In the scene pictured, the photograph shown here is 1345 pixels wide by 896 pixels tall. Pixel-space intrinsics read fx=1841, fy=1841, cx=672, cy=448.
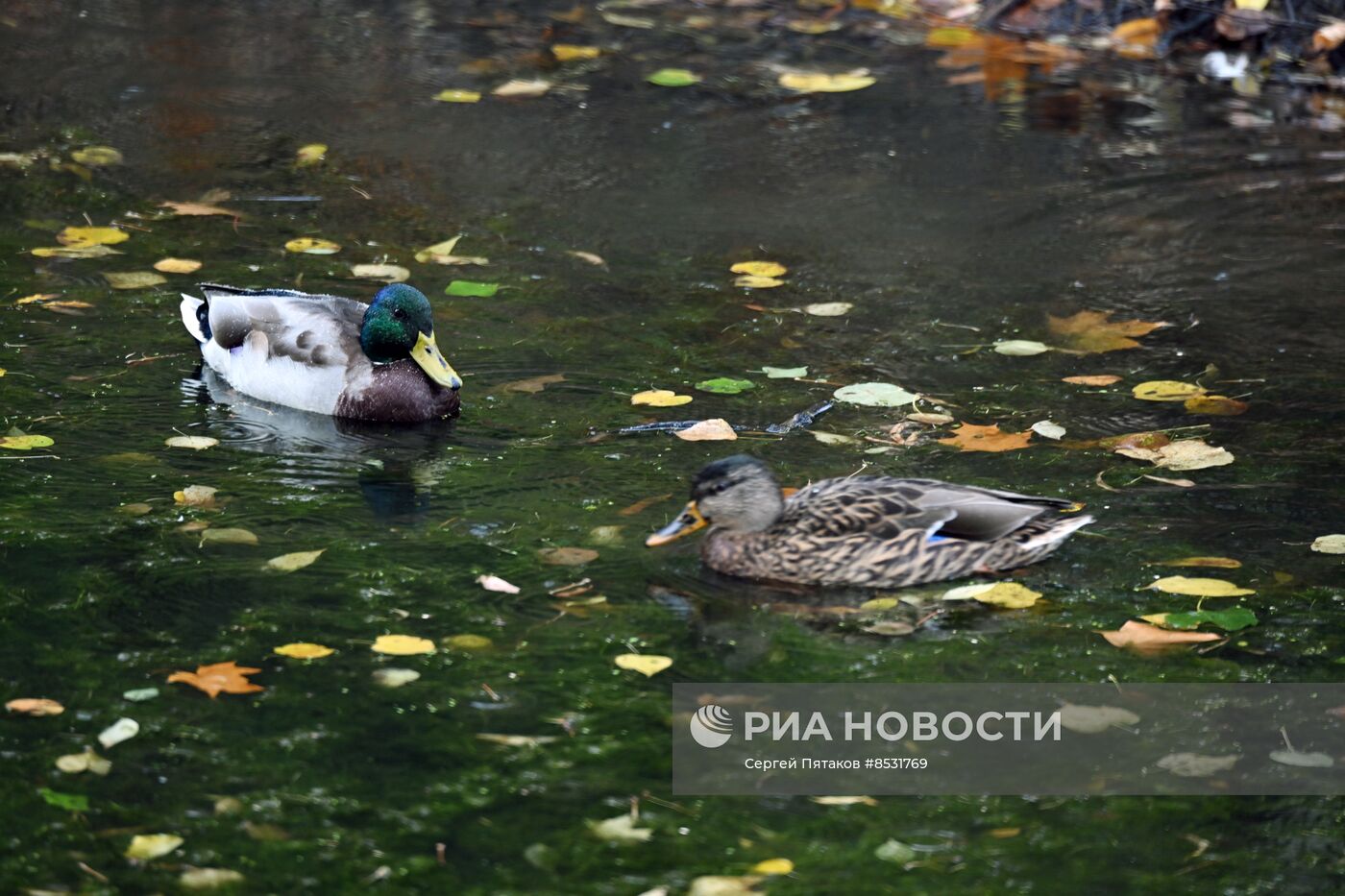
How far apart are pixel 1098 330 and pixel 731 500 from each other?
2.73m

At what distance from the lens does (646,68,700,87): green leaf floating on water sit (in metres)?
11.3

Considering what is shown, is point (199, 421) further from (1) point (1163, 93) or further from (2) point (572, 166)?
(1) point (1163, 93)

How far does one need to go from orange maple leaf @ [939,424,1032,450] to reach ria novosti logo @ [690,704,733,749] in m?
2.02

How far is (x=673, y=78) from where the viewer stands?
1136 centimetres

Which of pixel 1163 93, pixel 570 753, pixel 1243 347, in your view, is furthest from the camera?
pixel 1163 93

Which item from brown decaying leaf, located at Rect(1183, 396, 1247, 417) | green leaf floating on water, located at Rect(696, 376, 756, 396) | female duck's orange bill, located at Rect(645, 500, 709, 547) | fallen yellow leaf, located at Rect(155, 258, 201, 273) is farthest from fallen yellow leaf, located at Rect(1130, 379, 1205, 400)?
fallen yellow leaf, located at Rect(155, 258, 201, 273)

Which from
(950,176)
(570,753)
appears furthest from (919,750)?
(950,176)

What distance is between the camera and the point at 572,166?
9781 millimetres

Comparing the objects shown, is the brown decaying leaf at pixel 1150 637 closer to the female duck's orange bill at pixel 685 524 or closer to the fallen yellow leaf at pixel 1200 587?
the fallen yellow leaf at pixel 1200 587

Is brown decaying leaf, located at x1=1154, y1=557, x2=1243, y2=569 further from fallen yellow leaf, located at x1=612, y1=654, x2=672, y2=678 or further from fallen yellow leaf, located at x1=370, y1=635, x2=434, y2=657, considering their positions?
fallen yellow leaf, located at x1=370, y1=635, x2=434, y2=657

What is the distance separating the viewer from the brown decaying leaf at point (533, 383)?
715 cm

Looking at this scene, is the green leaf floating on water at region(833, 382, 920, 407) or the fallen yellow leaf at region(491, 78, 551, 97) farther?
the fallen yellow leaf at region(491, 78, 551, 97)

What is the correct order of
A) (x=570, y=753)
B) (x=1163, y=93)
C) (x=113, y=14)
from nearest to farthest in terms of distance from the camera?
(x=570, y=753) → (x=1163, y=93) → (x=113, y=14)

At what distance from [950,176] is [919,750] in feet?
18.2
